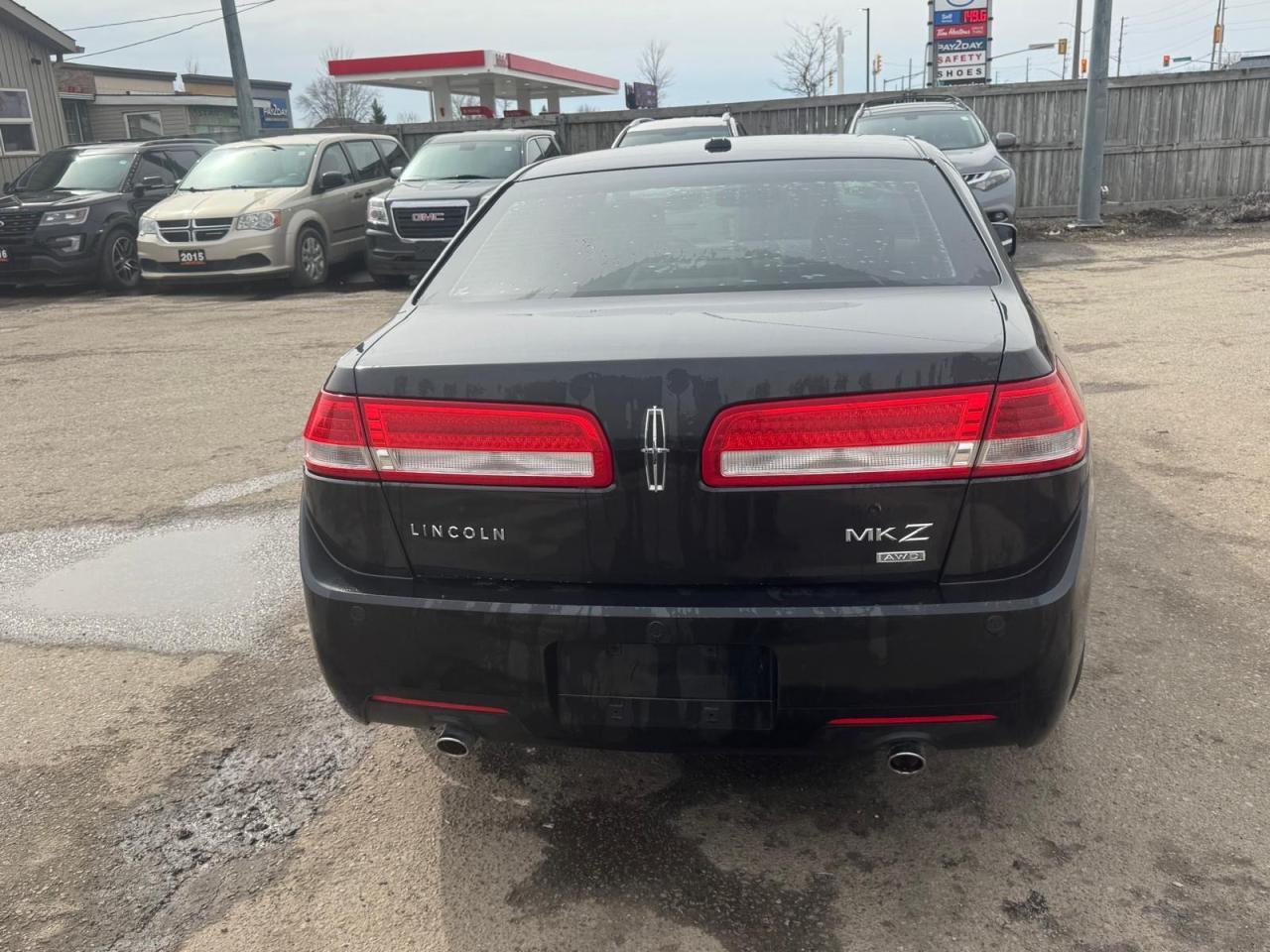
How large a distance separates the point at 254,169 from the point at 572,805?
12330mm

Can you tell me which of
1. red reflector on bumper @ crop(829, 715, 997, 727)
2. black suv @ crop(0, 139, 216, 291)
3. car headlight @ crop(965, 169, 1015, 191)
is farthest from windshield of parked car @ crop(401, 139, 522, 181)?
red reflector on bumper @ crop(829, 715, 997, 727)

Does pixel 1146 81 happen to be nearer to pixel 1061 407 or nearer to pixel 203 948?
pixel 1061 407

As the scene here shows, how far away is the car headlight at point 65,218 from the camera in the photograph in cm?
1304

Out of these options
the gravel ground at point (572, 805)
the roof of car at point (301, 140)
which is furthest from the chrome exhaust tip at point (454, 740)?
the roof of car at point (301, 140)

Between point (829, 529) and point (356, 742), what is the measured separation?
167 centimetres

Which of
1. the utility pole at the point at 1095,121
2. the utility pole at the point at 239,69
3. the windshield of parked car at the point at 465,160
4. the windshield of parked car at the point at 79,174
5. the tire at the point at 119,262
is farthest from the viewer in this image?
the utility pole at the point at 239,69

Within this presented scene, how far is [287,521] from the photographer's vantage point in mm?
4934

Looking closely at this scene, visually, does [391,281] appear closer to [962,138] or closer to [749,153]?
[962,138]

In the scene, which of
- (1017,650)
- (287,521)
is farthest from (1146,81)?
(1017,650)

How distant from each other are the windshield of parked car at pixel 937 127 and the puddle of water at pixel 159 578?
35.3 ft

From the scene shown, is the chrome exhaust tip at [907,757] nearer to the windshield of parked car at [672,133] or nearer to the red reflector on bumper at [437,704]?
the red reflector on bumper at [437,704]

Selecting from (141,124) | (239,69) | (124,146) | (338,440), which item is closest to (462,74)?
(141,124)

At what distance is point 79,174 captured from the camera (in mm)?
14172

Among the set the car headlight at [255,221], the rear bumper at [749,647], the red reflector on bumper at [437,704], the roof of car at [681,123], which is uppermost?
the roof of car at [681,123]
